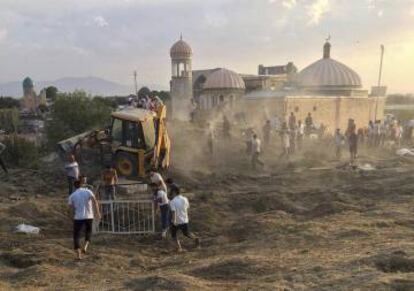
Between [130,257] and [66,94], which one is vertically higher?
[66,94]

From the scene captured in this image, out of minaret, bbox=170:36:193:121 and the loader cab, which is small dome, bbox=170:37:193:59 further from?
the loader cab

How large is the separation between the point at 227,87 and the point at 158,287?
44.3 metres

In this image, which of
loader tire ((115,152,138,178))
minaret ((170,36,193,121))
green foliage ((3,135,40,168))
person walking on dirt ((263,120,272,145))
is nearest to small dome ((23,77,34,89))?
minaret ((170,36,193,121))

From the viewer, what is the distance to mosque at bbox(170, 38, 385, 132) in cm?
3972

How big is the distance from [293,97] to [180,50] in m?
18.0

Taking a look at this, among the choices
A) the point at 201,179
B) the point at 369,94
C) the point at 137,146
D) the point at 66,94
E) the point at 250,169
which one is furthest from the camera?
the point at 369,94

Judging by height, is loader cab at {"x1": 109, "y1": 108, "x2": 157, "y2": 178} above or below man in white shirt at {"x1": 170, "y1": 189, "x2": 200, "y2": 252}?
above

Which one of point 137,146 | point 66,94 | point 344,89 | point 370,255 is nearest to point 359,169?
point 137,146

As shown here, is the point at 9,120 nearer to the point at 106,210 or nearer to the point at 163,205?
the point at 106,210

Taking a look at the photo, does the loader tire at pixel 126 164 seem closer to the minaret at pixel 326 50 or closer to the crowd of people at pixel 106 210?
the crowd of people at pixel 106 210

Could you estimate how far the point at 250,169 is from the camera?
68.6ft

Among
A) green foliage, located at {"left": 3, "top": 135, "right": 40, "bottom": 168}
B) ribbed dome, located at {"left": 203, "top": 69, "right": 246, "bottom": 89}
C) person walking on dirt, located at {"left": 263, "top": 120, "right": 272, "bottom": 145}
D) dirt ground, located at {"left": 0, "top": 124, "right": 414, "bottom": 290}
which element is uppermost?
ribbed dome, located at {"left": 203, "top": 69, "right": 246, "bottom": 89}

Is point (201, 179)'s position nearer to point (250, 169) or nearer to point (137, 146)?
point (250, 169)

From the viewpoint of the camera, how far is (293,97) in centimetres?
3922
